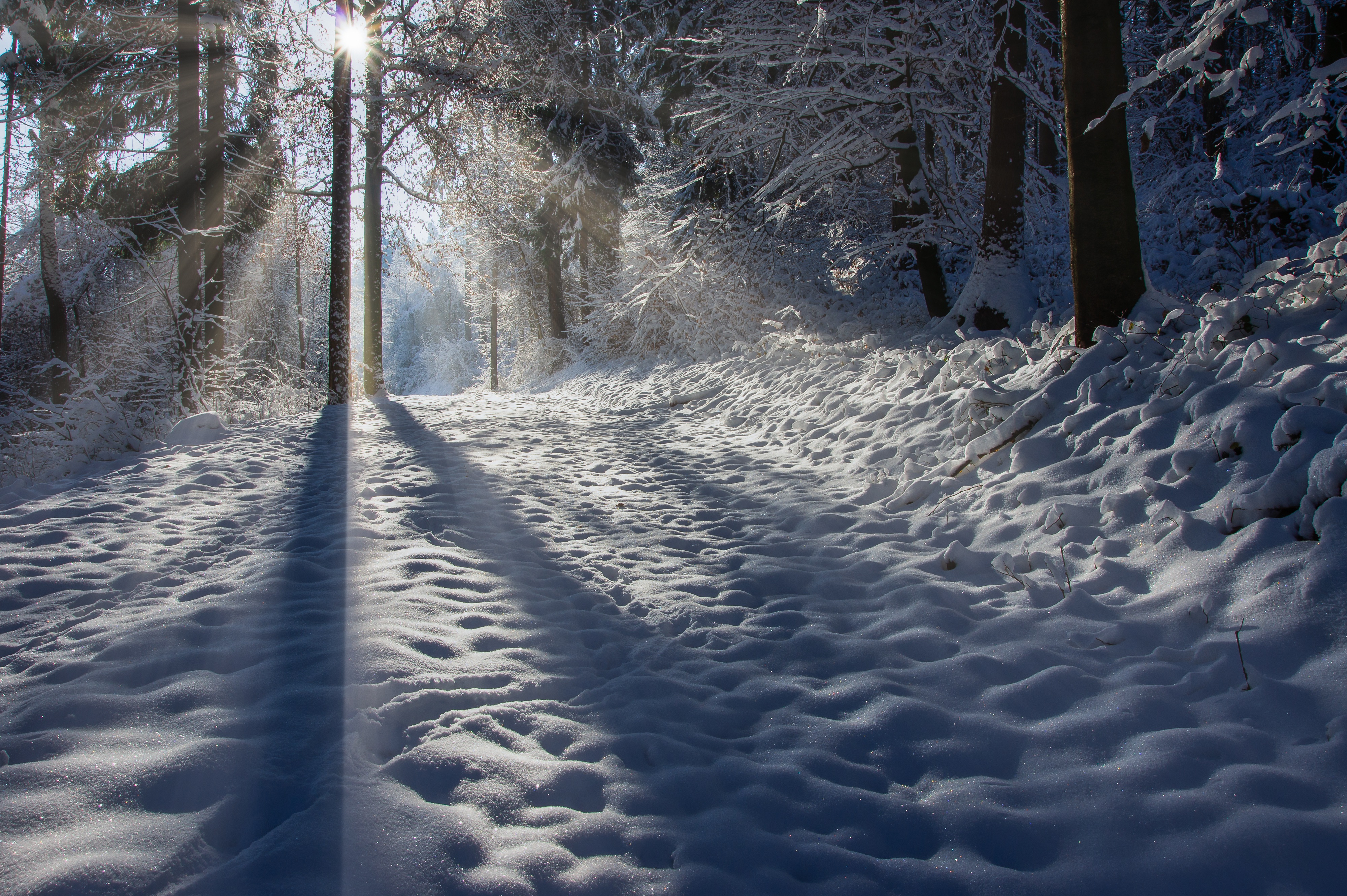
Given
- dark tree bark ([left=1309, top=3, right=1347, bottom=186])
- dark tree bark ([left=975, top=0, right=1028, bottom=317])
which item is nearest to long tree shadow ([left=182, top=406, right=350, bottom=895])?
dark tree bark ([left=975, top=0, right=1028, bottom=317])

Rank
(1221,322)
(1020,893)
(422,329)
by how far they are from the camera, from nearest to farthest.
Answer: (1020,893) → (1221,322) → (422,329)

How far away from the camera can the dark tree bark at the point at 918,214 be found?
9188 mm

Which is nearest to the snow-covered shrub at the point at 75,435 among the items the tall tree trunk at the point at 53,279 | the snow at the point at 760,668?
the snow at the point at 760,668

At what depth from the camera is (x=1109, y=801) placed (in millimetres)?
1928

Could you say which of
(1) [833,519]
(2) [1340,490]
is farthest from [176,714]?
(2) [1340,490]

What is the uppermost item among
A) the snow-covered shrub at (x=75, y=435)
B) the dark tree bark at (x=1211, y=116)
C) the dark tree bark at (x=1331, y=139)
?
the dark tree bark at (x=1211, y=116)

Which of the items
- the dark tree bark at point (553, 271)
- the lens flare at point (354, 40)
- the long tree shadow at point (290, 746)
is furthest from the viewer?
the dark tree bark at point (553, 271)

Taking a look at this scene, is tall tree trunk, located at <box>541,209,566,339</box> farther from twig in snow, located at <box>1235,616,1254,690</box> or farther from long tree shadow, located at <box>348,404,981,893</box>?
twig in snow, located at <box>1235,616,1254,690</box>

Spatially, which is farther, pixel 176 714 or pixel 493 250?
pixel 493 250

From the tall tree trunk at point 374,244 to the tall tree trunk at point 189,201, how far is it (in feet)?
8.76

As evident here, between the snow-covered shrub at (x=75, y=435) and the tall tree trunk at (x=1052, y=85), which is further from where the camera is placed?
the tall tree trunk at (x=1052, y=85)

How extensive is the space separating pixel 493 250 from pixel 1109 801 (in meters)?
25.0

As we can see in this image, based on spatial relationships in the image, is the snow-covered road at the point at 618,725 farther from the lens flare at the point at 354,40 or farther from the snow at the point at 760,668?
the lens flare at the point at 354,40

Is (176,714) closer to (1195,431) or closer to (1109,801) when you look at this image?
(1109,801)
